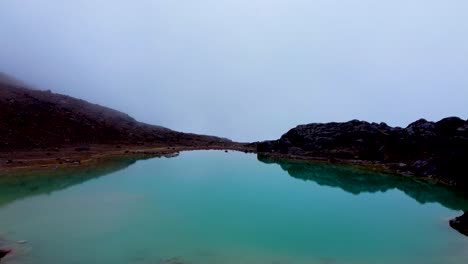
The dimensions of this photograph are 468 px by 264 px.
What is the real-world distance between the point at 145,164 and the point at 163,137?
3249 centimetres

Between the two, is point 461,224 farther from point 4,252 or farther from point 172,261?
point 4,252

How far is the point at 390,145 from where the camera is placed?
81375 mm

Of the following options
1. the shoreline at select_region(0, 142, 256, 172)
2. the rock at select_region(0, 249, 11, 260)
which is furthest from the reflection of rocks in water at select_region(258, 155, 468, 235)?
the rock at select_region(0, 249, 11, 260)

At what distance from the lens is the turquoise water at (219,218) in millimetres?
26281

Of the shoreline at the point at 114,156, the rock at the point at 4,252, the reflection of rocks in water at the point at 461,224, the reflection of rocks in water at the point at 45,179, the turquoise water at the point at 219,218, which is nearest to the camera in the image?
the rock at the point at 4,252

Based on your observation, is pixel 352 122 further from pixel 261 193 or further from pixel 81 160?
pixel 81 160

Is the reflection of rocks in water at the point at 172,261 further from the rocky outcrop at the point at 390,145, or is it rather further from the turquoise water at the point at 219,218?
the rocky outcrop at the point at 390,145

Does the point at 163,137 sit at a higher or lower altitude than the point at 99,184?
higher

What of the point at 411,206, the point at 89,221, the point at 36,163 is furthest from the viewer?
the point at 36,163

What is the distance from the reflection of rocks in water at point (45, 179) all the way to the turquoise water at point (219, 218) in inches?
4.6

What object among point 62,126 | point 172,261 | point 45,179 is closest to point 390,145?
point 45,179

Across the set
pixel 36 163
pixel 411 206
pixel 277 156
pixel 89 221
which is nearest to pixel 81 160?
pixel 36 163

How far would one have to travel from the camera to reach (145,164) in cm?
6444

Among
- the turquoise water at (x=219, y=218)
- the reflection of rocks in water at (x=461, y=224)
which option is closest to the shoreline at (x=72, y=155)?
the turquoise water at (x=219, y=218)
